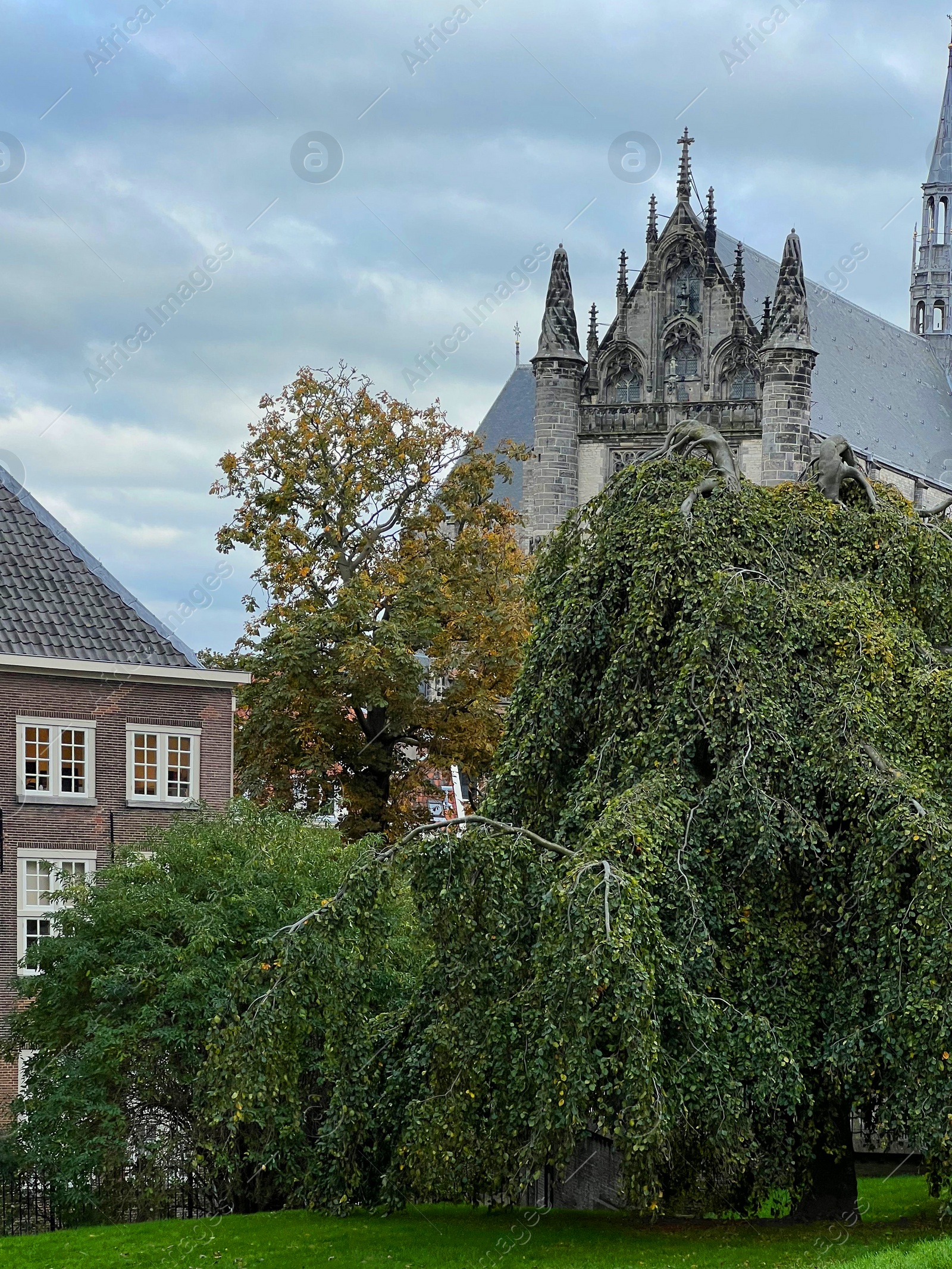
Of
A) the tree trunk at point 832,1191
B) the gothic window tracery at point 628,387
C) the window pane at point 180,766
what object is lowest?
the tree trunk at point 832,1191

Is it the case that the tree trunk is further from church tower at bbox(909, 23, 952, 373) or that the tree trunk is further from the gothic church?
church tower at bbox(909, 23, 952, 373)

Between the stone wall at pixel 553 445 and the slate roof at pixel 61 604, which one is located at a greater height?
the stone wall at pixel 553 445

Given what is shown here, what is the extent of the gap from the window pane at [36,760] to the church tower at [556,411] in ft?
98.6

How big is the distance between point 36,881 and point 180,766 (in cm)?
348

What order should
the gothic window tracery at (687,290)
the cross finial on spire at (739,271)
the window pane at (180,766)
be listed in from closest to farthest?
the window pane at (180,766)
the cross finial on spire at (739,271)
the gothic window tracery at (687,290)

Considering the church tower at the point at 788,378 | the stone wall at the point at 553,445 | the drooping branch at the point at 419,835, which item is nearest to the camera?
the drooping branch at the point at 419,835

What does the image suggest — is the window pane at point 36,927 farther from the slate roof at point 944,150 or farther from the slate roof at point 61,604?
the slate roof at point 944,150

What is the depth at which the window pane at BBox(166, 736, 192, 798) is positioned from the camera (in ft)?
100.0

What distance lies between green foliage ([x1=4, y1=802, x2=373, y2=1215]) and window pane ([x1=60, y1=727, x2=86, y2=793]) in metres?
6.78

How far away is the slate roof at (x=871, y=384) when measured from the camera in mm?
61656

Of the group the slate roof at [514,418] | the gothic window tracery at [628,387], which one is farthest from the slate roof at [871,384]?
the slate roof at [514,418]

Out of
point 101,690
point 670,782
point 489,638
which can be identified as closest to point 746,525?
point 670,782

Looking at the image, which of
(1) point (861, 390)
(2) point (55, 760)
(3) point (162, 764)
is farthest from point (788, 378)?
(2) point (55, 760)

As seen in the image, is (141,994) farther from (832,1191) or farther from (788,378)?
(788,378)
